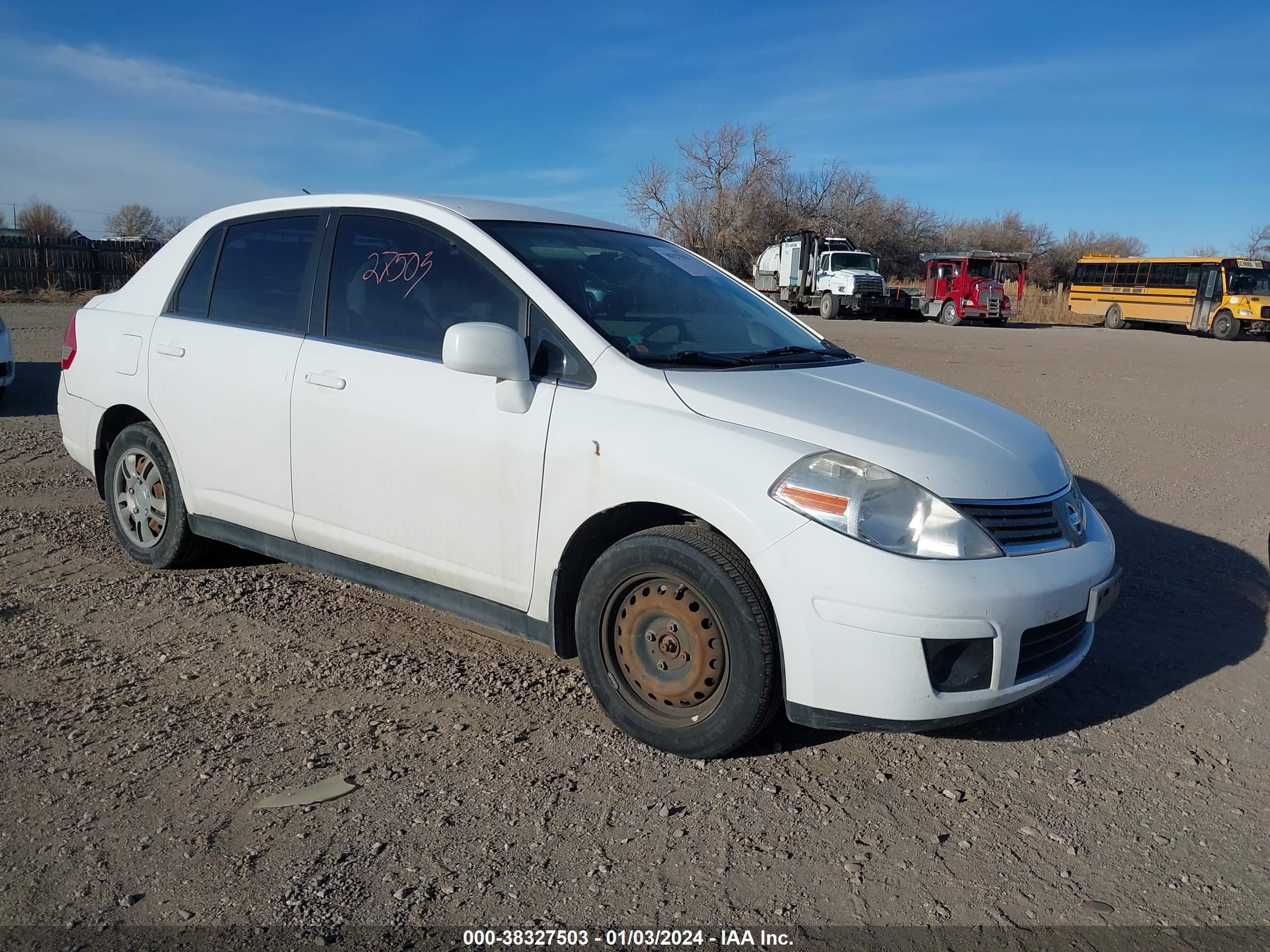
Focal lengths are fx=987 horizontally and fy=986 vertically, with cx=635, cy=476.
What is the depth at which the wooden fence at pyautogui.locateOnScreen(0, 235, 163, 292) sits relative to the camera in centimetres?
3116

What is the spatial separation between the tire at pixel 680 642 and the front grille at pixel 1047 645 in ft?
2.56

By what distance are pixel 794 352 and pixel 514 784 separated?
209 cm

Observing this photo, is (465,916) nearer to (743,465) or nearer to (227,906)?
(227,906)

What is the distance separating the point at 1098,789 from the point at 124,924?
9.49 feet

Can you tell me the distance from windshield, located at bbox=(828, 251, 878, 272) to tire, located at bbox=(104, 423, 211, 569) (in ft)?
117

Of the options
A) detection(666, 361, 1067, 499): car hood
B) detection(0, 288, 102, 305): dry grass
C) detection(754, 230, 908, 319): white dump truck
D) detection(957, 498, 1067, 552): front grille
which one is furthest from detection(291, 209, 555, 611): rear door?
detection(754, 230, 908, 319): white dump truck

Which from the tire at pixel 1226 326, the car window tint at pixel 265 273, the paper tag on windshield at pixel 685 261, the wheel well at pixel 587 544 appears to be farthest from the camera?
the tire at pixel 1226 326

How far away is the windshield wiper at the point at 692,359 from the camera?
3.49 meters

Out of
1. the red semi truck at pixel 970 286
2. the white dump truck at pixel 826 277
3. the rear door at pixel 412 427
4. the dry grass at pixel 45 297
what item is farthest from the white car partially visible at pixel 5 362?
the red semi truck at pixel 970 286

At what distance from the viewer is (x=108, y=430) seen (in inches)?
199

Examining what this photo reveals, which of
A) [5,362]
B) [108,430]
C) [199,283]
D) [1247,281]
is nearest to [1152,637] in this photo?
[199,283]

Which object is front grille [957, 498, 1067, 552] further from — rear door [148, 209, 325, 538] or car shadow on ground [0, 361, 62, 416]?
car shadow on ground [0, 361, 62, 416]

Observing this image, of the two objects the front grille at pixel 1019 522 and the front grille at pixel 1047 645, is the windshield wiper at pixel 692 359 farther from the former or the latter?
the front grille at pixel 1047 645

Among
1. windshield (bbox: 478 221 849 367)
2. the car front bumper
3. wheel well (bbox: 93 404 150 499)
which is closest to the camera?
the car front bumper
